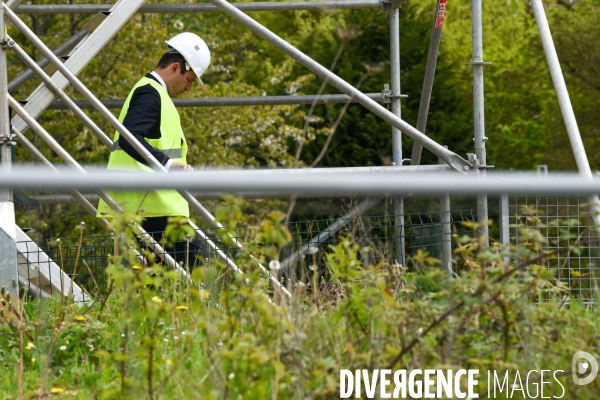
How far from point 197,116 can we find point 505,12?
60.4 ft

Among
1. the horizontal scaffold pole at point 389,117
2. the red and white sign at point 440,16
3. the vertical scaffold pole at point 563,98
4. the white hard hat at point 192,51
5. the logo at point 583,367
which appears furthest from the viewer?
the red and white sign at point 440,16

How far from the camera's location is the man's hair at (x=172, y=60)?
19.1ft

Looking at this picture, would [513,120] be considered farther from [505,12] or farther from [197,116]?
[197,116]

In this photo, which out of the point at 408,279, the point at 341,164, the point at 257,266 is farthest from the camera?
the point at 341,164

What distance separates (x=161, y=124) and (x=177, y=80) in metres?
0.35

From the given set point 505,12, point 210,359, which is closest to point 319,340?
point 210,359

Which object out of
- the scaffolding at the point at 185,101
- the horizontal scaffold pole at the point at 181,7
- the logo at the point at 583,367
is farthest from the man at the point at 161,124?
the logo at the point at 583,367

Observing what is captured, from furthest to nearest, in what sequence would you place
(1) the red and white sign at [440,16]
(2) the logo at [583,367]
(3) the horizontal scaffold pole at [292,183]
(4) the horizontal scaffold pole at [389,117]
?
(1) the red and white sign at [440,16] < (4) the horizontal scaffold pole at [389,117] < (2) the logo at [583,367] < (3) the horizontal scaffold pole at [292,183]

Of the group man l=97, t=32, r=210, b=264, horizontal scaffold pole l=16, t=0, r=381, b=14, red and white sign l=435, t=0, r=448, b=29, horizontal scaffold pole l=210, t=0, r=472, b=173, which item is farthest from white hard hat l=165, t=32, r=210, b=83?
red and white sign l=435, t=0, r=448, b=29

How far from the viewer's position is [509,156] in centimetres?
3109

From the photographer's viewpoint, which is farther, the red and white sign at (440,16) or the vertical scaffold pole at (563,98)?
the red and white sign at (440,16)

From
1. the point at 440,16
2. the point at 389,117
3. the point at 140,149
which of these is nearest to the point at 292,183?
the point at 140,149

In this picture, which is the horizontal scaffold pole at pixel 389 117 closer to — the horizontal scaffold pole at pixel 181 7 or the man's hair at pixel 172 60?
the man's hair at pixel 172 60

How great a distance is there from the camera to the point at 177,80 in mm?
5844
